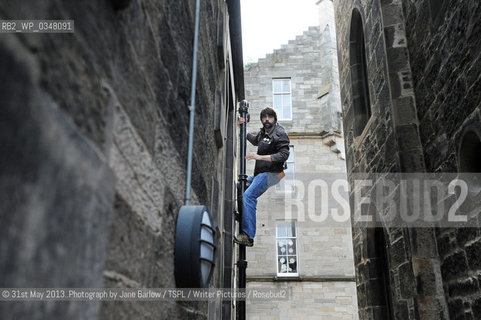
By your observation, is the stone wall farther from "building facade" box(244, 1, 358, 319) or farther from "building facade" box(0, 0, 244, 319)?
"building facade" box(244, 1, 358, 319)

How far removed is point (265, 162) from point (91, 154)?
536 centimetres

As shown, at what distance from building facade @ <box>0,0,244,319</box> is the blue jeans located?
376 centimetres

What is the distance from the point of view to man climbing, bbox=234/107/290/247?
587 cm

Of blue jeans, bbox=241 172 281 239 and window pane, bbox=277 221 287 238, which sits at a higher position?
window pane, bbox=277 221 287 238

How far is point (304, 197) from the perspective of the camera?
55.1 ft

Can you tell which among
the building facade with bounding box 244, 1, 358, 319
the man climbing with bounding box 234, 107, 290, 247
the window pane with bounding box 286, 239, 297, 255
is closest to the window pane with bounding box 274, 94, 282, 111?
the building facade with bounding box 244, 1, 358, 319

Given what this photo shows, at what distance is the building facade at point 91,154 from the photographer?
0.74 metres

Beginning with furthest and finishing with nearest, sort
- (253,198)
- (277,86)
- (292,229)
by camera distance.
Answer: (277,86)
(292,229)
(253,198)

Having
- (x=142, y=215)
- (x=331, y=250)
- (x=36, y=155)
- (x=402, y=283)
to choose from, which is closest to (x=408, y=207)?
(x=402, y=283)

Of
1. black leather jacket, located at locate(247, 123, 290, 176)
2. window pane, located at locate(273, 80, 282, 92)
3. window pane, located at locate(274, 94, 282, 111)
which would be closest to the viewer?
black leather jacket, located at locate(247, 123, 290, 176)

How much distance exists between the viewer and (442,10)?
175 inches

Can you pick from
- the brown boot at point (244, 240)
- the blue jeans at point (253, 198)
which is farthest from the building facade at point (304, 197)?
the brown boot at point (244, 240)

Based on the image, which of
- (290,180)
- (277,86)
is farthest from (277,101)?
(290,180)

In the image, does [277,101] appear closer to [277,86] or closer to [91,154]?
[277,86]
